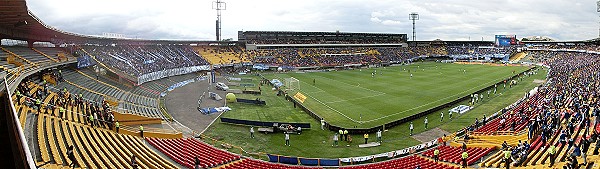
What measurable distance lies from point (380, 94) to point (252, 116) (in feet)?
56.4

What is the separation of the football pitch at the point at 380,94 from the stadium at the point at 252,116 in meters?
0.17

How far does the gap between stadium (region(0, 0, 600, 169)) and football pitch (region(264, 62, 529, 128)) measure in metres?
0.17

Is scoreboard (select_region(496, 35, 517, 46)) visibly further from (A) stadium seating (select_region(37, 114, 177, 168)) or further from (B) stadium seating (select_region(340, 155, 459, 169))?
(A) stadium seating (select_region(37, 114, 177, 168))

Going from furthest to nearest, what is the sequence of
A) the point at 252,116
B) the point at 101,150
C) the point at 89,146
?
the point at 252,116
the point at 101,150
the point at 89,146

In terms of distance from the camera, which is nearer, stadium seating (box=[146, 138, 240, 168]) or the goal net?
stadium seating (box=[146, 138, 240, 168])

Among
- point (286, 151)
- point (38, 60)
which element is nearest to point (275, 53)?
point (38, 60)

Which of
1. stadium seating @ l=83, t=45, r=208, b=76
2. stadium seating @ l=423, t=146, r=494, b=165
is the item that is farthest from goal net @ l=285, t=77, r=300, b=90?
stadium seating @ l=423, t=146, r=494, b=165

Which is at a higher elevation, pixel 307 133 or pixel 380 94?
pixel 380 94

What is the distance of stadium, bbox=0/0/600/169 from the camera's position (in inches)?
685

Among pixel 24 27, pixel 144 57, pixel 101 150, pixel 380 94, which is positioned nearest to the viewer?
pixel 101 150

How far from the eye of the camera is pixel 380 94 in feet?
155

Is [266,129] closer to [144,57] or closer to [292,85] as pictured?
[292,85]

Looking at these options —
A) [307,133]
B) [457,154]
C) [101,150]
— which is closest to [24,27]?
[101,150]

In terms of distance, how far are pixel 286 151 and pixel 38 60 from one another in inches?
886
